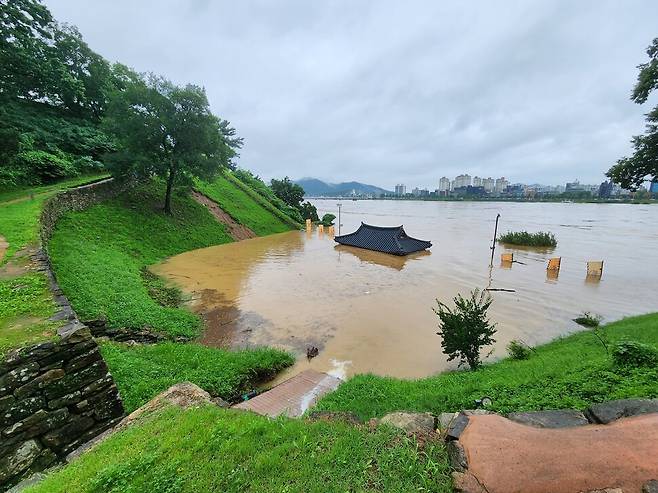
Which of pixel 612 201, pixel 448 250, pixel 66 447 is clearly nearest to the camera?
pixel 66 447

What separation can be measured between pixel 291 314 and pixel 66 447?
7456mm

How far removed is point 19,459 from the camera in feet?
12.2

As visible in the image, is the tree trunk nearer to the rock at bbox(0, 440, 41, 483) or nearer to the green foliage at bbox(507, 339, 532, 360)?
the rock at bbox(0, 440, 41, 483)

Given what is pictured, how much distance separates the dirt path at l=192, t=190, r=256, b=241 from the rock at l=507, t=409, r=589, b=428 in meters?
26.9

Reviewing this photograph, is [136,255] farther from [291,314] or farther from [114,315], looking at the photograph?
[291,314]

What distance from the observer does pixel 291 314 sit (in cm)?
1125

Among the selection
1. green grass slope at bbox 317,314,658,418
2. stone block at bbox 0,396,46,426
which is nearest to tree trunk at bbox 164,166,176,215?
stone block at bbox 0,396,46,426

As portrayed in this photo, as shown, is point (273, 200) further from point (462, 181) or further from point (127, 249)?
point (462, 181)

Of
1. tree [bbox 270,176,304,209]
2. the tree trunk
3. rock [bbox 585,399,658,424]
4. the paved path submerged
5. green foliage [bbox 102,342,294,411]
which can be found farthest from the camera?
tree [bbox 270,176,304,209]

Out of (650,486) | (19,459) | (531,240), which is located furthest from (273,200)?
(650,486)

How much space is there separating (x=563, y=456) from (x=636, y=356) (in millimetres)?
3089

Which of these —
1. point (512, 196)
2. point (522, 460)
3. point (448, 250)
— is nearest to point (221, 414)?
point (522, 460)

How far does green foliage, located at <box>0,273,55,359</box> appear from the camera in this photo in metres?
4.37

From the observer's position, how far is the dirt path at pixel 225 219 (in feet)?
94.0
